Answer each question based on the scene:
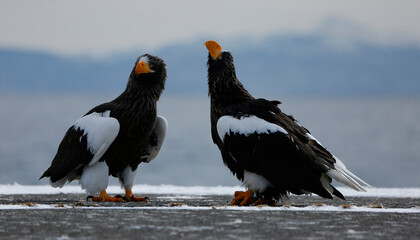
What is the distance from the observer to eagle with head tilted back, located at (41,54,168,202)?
26.2 ft

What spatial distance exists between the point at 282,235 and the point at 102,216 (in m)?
1.62

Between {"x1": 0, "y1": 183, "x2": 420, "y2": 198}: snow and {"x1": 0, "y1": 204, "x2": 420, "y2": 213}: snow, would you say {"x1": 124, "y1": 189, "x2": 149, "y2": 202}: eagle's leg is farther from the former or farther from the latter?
{"x1": 0, "y1": 183, "x2": 420, "y2": 198}: snow

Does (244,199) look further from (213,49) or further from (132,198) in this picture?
(213,49)

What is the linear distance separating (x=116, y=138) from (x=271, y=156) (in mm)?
1867

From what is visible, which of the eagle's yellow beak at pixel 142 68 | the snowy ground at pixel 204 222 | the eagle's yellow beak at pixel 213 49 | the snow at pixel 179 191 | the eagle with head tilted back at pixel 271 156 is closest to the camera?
the snowy ground at pixel 204 222

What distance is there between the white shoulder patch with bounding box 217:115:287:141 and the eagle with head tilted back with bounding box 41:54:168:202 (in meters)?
1.17

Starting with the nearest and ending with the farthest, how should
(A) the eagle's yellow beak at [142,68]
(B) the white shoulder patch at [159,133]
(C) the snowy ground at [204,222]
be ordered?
(C) the snowy ground at [204,222] < (A) the eagle's yellow beak at [142,68] < (B) the white shoulder patch at [159,133]

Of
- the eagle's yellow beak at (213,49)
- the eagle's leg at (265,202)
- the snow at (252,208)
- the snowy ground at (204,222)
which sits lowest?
the snowy ground at (204,222)

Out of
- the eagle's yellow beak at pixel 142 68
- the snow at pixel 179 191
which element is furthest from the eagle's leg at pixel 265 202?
the snow at pixel 179 191

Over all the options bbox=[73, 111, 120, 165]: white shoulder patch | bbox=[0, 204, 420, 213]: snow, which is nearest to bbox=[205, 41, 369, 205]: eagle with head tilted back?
Result: bbox=[0, 204, 420, 213]: snow

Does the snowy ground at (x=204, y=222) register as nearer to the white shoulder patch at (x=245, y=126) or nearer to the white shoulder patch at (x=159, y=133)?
the white shoulder patch at (x=245, y=126)

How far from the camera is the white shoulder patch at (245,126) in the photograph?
287 inches

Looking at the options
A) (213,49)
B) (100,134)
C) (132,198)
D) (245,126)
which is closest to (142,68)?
(213,49)

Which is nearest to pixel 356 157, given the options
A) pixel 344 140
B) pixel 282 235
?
pixel 344 140
